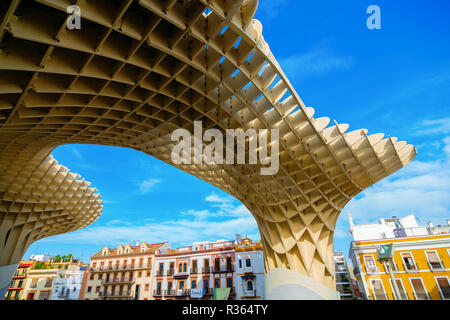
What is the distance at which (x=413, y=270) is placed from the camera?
107 feet

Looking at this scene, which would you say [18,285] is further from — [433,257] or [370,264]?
[433,257]

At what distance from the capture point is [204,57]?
984cm

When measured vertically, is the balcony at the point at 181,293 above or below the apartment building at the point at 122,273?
below

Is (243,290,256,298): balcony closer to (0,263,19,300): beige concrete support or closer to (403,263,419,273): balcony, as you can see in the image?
(403,263,419,273): balcony

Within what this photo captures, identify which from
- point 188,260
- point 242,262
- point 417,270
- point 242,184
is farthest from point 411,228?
point 188,260

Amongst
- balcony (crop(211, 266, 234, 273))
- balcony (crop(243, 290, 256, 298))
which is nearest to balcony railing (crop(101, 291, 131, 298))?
balcony (crop(211, 266, 234, 273))

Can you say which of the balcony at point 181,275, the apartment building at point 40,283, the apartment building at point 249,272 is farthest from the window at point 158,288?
the apartment building at point 40,283

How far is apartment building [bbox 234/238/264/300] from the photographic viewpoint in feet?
127

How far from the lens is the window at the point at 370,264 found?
114ft

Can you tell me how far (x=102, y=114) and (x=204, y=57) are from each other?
6.05 meters

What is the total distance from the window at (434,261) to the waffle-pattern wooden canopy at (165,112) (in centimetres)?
2242

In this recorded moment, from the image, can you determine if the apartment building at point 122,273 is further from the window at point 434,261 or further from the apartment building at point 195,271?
the window at point 434,261

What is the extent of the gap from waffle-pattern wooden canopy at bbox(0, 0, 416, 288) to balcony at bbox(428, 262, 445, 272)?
73.3 ft
